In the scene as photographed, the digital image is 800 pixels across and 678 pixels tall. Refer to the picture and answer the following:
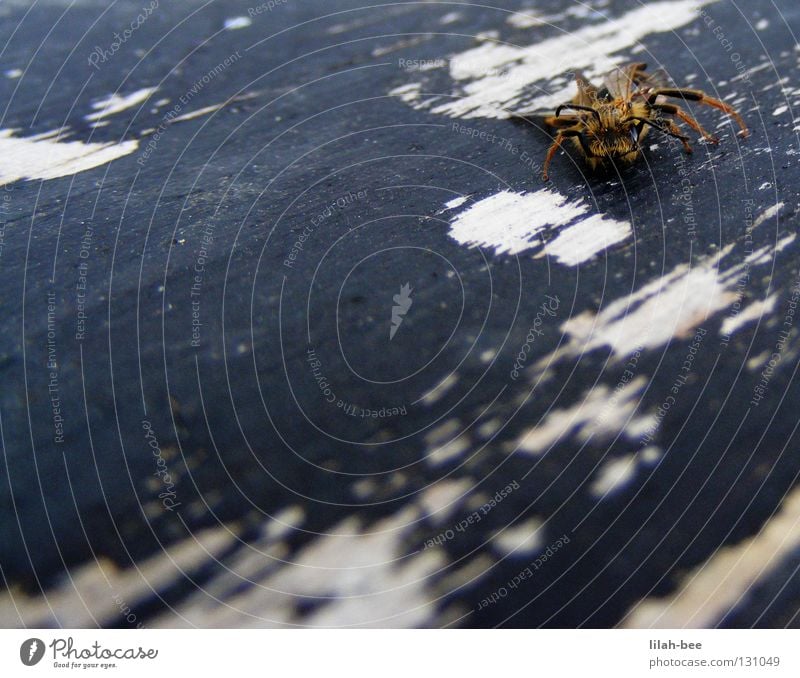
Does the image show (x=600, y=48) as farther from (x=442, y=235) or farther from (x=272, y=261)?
(x=272, y=261)

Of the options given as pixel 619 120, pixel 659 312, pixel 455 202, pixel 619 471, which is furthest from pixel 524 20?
pixel 619 471

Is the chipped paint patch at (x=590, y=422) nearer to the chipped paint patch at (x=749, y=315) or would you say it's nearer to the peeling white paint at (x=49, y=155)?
the chipped paint patch at (x=749, y=315)

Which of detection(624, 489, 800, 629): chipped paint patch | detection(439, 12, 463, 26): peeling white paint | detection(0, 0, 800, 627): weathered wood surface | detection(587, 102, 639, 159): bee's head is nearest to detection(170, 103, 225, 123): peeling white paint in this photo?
detection(0, 0, 800, 627): weathered wood surface

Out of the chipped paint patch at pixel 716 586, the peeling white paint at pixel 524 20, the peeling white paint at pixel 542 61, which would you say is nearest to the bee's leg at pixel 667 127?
the peeling white paint at pixel 542 61

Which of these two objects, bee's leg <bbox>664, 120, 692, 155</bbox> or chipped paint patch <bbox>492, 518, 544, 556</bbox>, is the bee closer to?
bee's leg <bbox>664, 120, 692, 155</bbox>

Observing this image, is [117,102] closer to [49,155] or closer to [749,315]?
[49,155]
